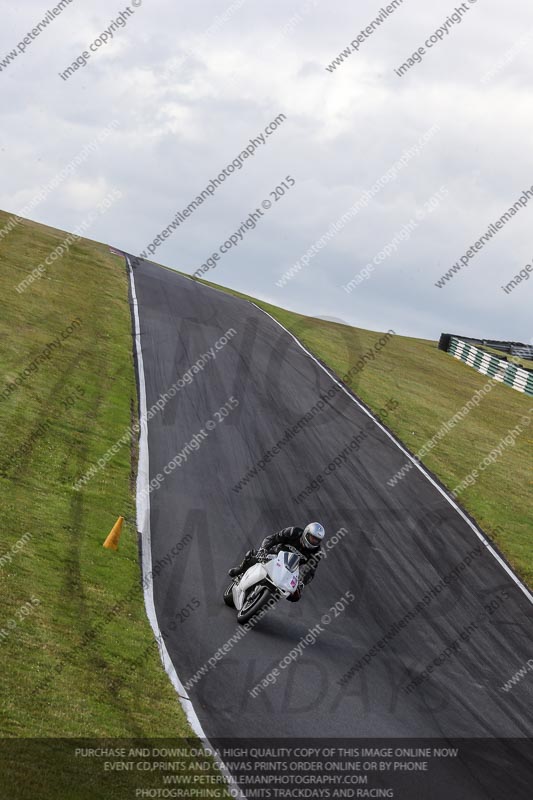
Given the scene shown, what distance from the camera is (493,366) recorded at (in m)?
45.4

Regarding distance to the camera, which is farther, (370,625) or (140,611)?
(370,625)

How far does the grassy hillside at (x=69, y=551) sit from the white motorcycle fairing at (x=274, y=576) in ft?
5.20

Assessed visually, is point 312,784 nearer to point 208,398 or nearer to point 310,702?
point 310,702

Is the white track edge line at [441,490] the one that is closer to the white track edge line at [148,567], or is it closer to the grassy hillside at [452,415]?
the grassy hillside at [452,415]

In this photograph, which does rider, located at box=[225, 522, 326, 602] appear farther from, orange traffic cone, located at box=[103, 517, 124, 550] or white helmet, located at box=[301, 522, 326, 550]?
orange traffic cone, located at box=[103, 517, 124, 550]

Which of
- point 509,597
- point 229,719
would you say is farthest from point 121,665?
point 509,597

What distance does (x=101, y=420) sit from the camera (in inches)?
853

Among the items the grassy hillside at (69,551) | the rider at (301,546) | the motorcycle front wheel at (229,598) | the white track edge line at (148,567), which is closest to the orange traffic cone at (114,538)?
the grassy hillside at (69,551)

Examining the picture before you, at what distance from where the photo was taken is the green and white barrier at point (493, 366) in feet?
139

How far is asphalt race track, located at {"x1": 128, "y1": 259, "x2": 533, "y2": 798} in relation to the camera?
38.4 ft

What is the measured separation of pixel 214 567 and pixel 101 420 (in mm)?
7362

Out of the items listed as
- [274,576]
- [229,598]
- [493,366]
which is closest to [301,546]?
[274,576]

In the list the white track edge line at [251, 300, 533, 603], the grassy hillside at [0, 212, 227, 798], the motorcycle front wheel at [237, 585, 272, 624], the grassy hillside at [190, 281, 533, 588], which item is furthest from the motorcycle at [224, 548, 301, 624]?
the grassy hillside at [190, 281, 533, 588]

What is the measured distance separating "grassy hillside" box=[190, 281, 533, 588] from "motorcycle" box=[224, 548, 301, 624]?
765 centimetres
